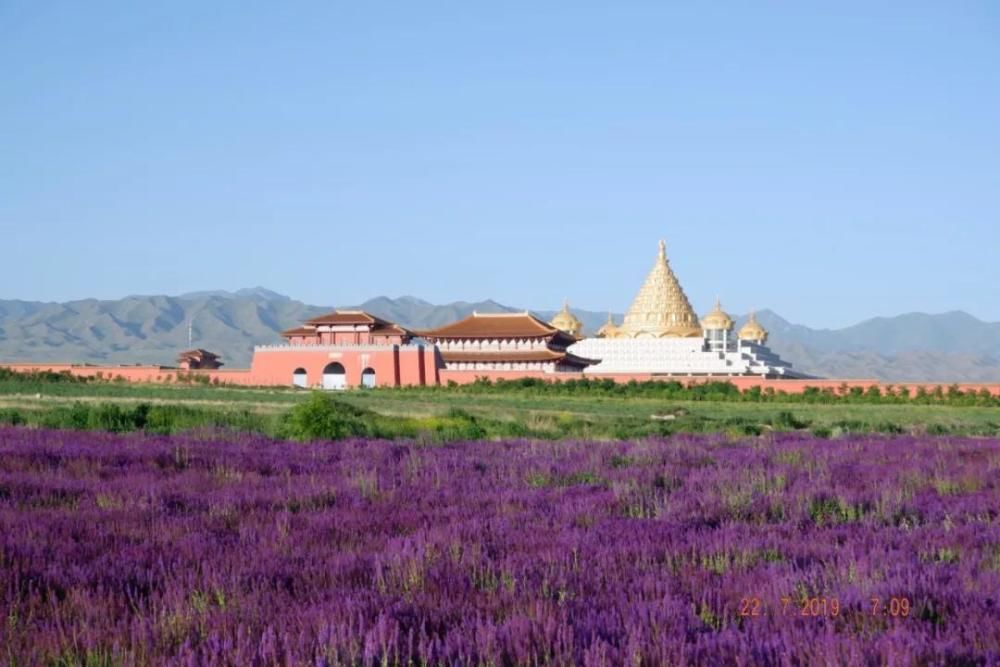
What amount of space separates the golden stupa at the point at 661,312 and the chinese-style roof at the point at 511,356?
31.9 feet

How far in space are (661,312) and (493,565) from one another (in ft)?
277

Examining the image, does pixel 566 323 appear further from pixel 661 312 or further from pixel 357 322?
pixel 357 322

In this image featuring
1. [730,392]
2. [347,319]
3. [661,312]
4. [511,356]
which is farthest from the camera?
[661,312]

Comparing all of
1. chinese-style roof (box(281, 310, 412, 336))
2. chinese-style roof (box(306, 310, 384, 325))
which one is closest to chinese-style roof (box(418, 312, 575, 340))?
chinese-style roof (box(281, 310, 412, 336))

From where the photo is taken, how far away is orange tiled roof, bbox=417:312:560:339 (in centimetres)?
7831

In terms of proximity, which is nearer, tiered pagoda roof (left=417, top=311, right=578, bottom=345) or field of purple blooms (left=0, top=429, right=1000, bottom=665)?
field of purple blooms (left=0, top=429, right=1000, bottom=665)

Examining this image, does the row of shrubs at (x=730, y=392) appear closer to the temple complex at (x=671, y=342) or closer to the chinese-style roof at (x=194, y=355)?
the temple complex at (x=671, y=342)

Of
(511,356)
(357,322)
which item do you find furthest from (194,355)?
(511,356)

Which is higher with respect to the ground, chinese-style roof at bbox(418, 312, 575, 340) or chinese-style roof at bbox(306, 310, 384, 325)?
chinese-style roof at bbox(306, 310, 384, 325)

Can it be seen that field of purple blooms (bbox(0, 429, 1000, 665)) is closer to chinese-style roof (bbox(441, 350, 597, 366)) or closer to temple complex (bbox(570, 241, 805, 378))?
chinese-style roof (bbox(441, 350, 597, 366))

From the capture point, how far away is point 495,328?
79.9 meters

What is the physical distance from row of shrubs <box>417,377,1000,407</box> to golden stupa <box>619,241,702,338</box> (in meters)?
20.5

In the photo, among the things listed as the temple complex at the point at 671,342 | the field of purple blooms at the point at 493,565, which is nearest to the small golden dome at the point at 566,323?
the temple complex at the point at 671,342

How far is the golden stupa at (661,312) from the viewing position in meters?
87.4
